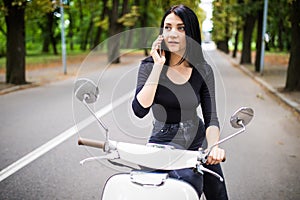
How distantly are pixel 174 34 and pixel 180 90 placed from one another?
33 cm

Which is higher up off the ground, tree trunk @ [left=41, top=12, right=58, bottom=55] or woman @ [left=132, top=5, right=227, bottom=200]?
woman @ [left=132, top=5, right=227, bottom=200]

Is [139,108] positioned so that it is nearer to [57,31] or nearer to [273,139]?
[273,139]

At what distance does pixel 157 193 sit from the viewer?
2014 millimetres

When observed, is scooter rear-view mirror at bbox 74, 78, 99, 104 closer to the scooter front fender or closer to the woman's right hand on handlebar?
the woman's right hand on handlebar

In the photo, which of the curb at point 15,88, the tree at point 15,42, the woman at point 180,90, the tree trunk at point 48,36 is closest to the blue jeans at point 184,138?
the woman at point 180,90

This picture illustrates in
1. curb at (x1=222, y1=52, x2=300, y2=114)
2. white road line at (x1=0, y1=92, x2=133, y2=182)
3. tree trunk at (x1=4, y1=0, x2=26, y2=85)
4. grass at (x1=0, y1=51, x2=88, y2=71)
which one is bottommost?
grass at (x1=0, y1=51, x2=88, y2=71)

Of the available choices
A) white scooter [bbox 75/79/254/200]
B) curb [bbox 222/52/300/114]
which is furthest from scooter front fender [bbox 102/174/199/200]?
curb [bbox 222/52/300/114]

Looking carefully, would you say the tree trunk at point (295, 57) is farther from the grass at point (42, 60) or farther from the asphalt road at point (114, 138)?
the grass at point (42, 60)

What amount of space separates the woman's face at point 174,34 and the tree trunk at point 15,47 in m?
13.9

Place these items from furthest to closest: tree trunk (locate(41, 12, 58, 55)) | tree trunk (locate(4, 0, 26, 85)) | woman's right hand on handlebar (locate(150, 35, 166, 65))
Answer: tree trunk (locate(41, 12, 58, 55)) → tree trunk (locate(4, 0, 26, 85)) → woman's right hand on handlebar (locate(150, 35, 166, 65))

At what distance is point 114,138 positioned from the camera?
2250mm

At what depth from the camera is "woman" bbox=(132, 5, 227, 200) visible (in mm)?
2137

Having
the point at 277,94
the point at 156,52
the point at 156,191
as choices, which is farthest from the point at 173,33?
the point at 277,94

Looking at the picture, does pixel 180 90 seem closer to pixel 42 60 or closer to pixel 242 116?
pixel 242 116
